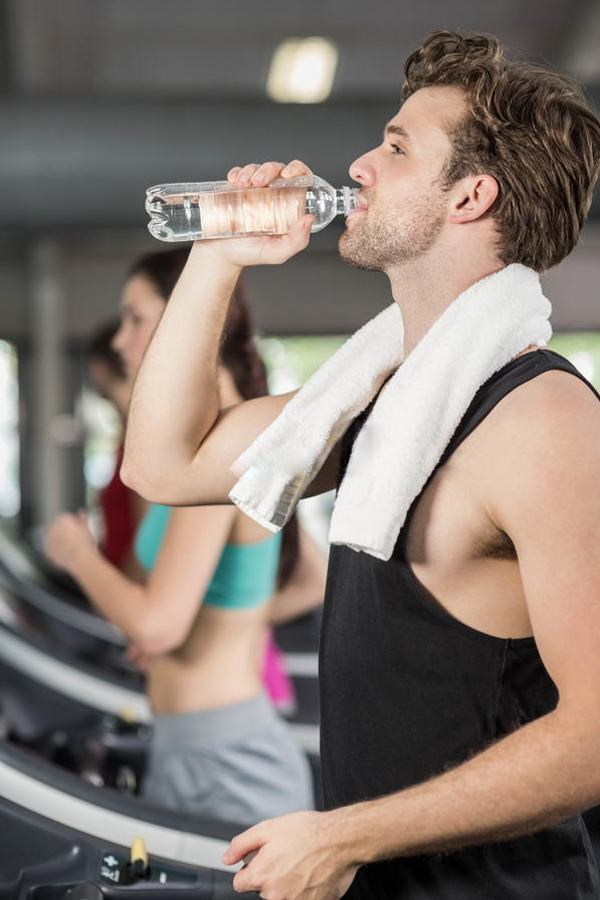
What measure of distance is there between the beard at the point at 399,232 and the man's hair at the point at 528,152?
33 mm

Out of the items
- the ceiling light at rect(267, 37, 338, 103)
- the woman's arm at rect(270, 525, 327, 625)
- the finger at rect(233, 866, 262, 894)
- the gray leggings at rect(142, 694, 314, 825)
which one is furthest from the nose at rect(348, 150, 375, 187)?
the ceiling light at rect(267, 37, 338, 103)

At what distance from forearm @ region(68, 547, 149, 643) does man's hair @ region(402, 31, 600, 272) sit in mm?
934

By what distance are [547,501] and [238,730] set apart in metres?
1.10

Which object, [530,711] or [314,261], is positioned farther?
[314,261]

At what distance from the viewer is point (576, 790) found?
3.02 feet

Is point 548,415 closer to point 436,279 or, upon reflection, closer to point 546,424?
point 546,424

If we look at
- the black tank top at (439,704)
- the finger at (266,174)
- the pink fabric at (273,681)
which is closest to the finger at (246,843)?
the black tank top at (439,704)

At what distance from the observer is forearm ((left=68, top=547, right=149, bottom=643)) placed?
181 cm

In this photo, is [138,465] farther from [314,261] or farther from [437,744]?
[314,261]

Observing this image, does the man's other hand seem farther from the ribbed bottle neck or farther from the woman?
the woman

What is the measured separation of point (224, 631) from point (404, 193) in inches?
38.5

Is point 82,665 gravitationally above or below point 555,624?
below

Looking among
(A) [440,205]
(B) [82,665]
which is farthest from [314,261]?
(A) [440,205]

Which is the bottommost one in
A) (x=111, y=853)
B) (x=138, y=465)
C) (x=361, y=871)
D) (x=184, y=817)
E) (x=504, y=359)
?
(x=184, y=817)
